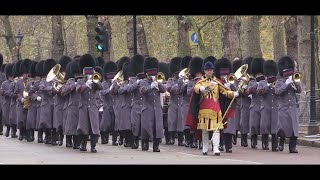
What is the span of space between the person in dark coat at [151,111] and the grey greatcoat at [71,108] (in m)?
1.29

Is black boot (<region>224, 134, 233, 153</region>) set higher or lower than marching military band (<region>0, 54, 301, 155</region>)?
lower

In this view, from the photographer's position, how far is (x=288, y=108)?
1889 centimetres

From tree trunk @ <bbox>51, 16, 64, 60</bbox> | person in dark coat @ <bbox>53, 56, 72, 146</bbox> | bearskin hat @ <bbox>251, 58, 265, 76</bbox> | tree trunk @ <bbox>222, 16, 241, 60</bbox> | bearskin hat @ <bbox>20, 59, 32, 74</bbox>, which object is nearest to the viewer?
person in dark coat @ <bbox>53, 56, 72, 146</bbox>

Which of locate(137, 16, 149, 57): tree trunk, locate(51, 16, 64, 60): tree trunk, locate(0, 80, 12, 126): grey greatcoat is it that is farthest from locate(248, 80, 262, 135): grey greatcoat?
locate(51, 16, 64, 60): tree trunk

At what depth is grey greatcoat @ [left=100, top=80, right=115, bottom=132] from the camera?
22109mm

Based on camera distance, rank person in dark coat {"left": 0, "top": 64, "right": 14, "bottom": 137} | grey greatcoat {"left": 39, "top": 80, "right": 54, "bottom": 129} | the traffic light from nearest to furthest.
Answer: grey greatcoat {"left": 39, "top": 80, "right": 54, "bottom": 129} → person in dark coat {"left": 0, "top": 64, "right": 14, "bottom": 137} → the traffic light

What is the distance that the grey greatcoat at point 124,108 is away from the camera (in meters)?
20.7

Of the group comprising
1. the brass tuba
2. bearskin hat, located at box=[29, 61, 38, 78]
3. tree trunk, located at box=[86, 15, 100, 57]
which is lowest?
the brass tuba

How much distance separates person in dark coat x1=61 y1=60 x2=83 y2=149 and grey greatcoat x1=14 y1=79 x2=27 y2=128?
154 inches

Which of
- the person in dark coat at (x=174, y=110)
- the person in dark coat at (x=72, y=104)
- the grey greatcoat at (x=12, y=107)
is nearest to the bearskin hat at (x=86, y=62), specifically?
the person in dark coat at (x=72, y=104)

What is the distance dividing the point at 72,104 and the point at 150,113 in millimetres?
1525

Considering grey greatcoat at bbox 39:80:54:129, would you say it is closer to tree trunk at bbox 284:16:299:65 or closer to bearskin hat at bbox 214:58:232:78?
bearskin hat at bbox 214:58:232:78

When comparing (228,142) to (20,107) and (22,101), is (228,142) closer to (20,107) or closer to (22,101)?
(22,101)
